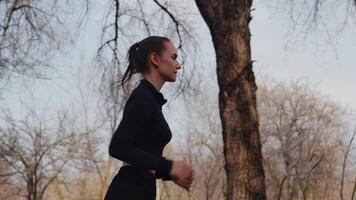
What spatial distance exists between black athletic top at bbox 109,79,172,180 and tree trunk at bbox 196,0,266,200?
3.87m

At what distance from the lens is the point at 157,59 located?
247 cm

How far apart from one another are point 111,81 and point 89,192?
85.6 feet

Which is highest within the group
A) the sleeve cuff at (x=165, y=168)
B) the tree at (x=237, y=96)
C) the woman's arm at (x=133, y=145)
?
the tree at (x=237, y=96)

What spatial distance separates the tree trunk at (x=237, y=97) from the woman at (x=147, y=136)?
12.5 feet

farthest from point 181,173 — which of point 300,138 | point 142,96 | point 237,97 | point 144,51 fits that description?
point 300,138

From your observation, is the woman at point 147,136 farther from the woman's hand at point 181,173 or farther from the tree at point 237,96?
the tree at point 237,96

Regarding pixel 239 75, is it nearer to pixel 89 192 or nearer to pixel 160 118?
pixel 160 118

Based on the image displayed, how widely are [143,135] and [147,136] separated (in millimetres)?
24

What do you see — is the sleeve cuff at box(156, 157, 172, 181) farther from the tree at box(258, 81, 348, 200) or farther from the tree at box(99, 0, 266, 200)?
the tree at box(258, 81, 348, 200)

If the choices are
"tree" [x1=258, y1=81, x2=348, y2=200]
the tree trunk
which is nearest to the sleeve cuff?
the tree trunk

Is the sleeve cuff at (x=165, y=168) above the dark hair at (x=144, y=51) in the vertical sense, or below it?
below

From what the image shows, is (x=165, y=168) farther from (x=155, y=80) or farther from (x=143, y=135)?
(x=155, y=80)

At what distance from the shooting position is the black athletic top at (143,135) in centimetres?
219

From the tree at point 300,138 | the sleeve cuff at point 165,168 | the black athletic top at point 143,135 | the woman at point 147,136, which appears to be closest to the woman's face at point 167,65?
the woman at point 147,136
